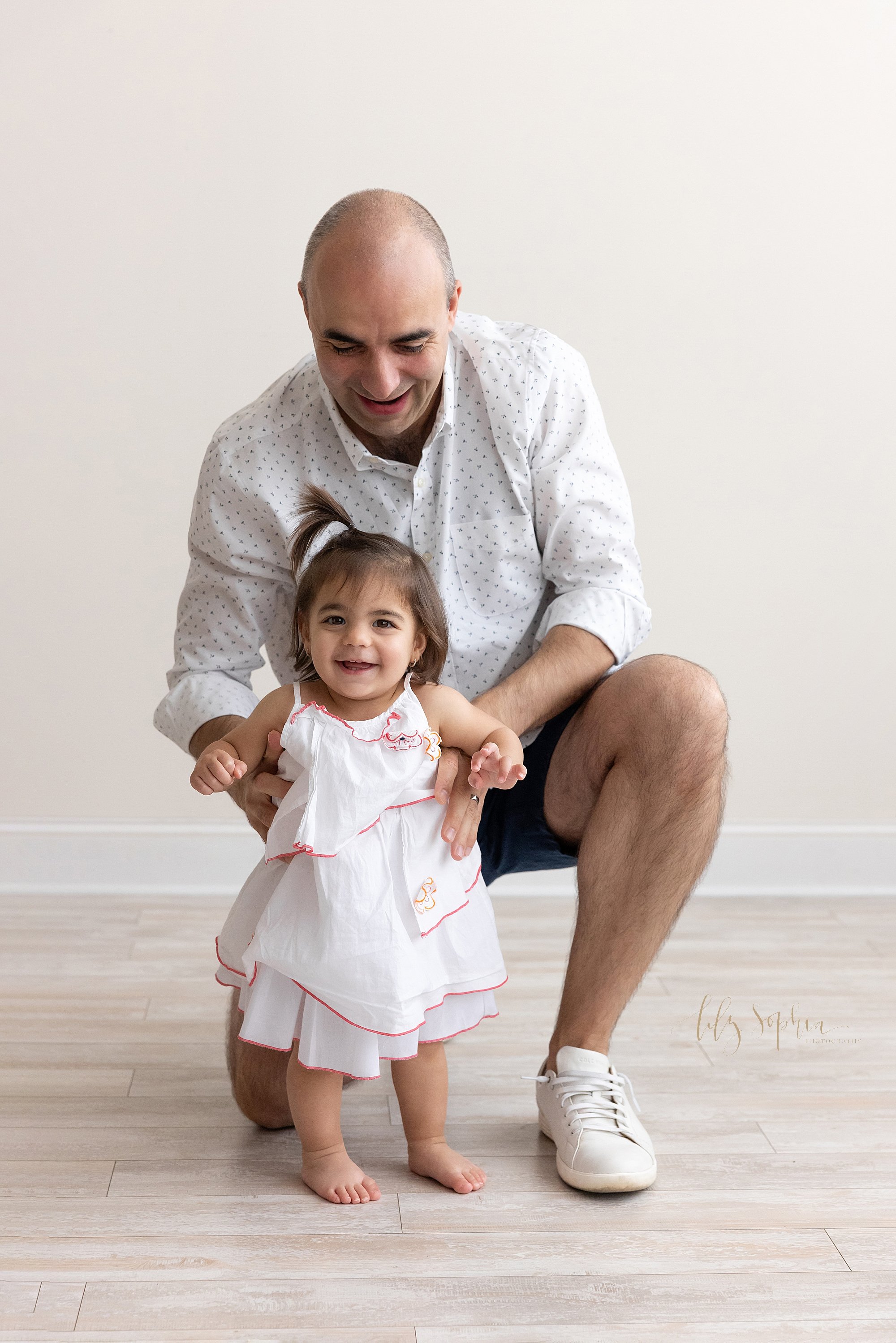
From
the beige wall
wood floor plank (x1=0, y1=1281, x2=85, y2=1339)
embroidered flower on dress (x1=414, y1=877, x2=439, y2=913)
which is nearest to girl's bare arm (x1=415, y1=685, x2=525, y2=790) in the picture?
embroidered flower on dress (x1=414, y1=877, x2=439, y2=913)

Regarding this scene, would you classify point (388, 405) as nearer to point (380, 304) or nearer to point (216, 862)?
point (380, 304)

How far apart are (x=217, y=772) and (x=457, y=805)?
265mm

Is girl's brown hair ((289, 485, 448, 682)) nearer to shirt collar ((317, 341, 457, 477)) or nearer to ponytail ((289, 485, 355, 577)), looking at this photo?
ponytail ((289, 485, 355, 577))

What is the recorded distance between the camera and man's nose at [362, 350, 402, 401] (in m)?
1.47

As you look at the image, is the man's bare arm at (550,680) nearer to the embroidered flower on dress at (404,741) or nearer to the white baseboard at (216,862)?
the embroidered flower on dress at (404,741)

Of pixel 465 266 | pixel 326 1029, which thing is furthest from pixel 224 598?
pixel 465 266

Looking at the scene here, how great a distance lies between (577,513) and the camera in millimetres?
1622

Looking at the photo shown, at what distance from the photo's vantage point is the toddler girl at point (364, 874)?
4.29ft

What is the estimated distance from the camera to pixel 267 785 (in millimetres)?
1430

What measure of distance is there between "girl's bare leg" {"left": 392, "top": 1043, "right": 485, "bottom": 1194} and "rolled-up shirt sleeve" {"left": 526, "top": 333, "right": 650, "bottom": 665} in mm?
554

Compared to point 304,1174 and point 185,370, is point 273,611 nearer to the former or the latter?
point 304,1174

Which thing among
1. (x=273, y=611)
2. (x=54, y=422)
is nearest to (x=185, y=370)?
(x=54, y=422)

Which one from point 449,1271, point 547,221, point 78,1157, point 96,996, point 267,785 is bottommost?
point 96,996

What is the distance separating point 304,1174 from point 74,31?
2.12 meters
